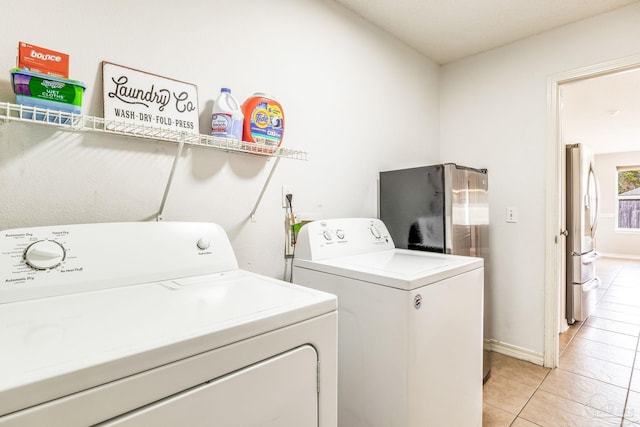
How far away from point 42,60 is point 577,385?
3168mm

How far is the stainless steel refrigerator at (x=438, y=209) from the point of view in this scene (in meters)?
1.93

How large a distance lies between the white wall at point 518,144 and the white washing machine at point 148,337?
2188 millimetres

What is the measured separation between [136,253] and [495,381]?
235 centimetres

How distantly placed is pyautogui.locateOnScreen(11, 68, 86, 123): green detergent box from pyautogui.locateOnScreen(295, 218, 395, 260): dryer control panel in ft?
3.42

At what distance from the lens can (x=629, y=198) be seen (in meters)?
7.14

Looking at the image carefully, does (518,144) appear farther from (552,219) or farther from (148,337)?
(148,337)

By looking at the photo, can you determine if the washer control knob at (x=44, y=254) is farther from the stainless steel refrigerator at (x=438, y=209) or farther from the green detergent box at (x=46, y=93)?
the stainless steel refrigerator at (x=438, y=209)

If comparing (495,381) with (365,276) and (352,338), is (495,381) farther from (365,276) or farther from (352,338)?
(365,276)

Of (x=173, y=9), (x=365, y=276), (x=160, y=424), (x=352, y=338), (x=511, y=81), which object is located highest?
(x=511, y=81)

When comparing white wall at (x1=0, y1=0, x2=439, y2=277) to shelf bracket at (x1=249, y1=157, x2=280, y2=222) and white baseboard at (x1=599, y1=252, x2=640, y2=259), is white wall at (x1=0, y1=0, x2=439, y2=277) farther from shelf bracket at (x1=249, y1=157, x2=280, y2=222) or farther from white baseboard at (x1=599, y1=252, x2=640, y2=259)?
white baseboard at (x1=599, y1=252, x2=640, y2=259)

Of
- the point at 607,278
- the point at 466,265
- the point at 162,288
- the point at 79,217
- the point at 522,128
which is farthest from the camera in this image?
the point at 607,278

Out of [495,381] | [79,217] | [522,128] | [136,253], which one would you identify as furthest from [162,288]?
[522,128]

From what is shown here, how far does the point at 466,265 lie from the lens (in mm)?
1518

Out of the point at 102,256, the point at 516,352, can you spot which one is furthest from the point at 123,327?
the point at 516,352
